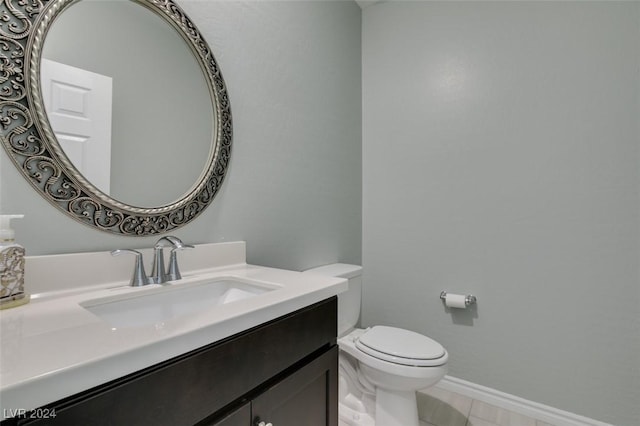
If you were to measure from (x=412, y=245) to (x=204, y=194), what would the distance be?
1369 millimetres

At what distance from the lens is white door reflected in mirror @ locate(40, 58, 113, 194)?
2.52 ft

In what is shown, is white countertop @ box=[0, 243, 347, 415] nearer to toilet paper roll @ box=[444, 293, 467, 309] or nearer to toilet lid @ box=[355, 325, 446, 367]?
toilet lid @ box=[355, 325, 446, 367]

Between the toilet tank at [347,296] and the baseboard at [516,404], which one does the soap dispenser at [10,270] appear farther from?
the baseboard at [516,404]

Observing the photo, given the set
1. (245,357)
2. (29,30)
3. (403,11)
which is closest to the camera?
(245,357)

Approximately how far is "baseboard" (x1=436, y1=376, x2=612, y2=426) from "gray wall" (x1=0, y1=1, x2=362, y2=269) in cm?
97

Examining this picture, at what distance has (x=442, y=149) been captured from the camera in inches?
73.3

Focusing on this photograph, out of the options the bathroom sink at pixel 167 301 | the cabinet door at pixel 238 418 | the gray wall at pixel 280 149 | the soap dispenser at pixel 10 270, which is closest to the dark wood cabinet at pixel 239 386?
the cabinet door at pixel 238 418

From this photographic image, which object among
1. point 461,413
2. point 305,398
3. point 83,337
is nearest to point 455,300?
point 461,413

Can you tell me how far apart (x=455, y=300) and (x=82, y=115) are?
1.87 metres

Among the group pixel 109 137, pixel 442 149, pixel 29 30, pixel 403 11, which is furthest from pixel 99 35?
pixel 403 11

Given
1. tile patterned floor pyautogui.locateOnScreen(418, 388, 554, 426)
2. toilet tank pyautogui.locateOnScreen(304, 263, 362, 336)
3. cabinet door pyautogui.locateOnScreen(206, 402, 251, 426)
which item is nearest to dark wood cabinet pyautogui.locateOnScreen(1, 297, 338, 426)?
cabinet door pyautogui.locateOnScreen(206, 402, 251, 426)

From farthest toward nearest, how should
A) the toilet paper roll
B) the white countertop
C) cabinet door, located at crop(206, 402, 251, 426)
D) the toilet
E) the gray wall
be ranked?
the toilet paper roll
the toilet
the gray wall
cabinet door, located at crop(206, 402, 251, 426)
the white countertop

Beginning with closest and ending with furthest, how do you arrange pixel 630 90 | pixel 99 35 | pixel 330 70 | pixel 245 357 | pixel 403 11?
pixel 245 357
pixel 99 35
pixel 630 90
pixel 330 70
pixel 403 11

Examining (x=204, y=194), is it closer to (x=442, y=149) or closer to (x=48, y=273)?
(x=48, y=273)
